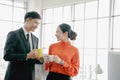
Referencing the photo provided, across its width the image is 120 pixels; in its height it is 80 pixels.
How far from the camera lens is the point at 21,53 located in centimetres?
197

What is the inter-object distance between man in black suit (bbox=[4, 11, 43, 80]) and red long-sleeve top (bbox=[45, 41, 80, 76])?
253 mm

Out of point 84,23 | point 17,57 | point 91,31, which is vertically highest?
point 84,23

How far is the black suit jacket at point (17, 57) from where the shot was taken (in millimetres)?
1890

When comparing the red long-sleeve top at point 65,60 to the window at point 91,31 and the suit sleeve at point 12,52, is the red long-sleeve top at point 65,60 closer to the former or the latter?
the suit sleeve at point 12,52

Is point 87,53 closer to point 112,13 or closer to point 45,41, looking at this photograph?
point 112,13

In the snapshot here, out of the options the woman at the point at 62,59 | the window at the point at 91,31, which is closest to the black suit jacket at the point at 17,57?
the woman at the point at 62,59

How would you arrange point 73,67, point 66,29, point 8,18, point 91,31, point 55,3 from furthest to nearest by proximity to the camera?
point 8,18, point 55,3, point 91,31, point 66,29, point 73,67

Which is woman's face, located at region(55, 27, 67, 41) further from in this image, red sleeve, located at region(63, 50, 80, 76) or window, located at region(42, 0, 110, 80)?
window, located at region(42, 0, 110, 80)

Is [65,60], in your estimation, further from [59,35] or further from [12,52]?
[12,52]

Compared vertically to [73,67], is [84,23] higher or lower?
higher

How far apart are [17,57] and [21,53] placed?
0.35 feet

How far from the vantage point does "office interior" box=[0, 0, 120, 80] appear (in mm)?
4625

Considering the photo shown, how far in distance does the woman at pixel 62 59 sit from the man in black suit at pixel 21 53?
0.76ft

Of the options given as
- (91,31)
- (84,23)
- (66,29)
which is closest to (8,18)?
(84,23)
